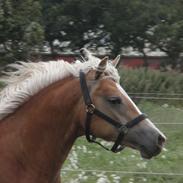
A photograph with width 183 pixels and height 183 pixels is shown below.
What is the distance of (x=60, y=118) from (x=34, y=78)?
347mm

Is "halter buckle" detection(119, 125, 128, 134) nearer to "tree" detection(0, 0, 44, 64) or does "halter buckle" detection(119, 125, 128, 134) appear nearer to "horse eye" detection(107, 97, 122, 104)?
"horse eye" detection(107, 97, 122, 104)

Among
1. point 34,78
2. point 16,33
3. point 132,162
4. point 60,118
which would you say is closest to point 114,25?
point 16,33

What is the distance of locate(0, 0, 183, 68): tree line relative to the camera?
82.0 ft

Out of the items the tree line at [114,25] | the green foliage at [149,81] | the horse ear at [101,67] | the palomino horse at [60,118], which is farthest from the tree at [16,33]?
the horse ear at [101,67]

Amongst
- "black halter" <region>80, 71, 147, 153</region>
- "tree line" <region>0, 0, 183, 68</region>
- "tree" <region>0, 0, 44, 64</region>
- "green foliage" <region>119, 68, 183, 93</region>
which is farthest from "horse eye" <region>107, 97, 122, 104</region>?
"tree line" <region>0, 0, 183, 68</region>

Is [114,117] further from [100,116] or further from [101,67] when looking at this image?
[101,67]

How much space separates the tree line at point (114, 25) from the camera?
25.0 m

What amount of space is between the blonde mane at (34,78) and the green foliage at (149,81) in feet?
34.9

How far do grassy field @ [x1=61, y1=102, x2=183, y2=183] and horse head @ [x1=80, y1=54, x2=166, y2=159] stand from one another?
118 inches

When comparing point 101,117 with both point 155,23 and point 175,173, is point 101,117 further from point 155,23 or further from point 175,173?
point 155,23

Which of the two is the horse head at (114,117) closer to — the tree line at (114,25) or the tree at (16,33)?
the tree at (16,33)

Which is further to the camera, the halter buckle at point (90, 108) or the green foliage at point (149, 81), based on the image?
the green foliage at point (149, 81)

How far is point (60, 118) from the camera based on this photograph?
13.2 ft

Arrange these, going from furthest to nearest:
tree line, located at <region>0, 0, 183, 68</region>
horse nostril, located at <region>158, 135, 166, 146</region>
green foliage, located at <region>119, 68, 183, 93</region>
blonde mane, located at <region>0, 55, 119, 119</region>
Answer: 1. tree line, located at <region>0, 0, 183, 68</region>
2. green foliage, located at <region>119, 68, 183, 93</region>
3. blonde mane, located at <region>0, 55, 119, 119</region>
4. horse nostril, located at <region>158, 135, 166, 146</region>
